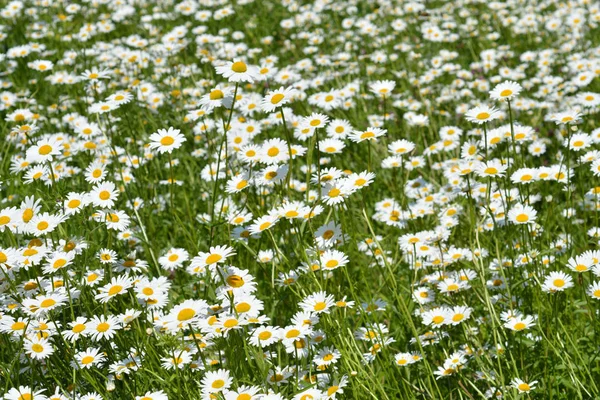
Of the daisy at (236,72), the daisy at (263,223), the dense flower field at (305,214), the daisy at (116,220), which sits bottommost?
the dense flower field at (305,214)

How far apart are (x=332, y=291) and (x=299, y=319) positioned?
0.40 meters

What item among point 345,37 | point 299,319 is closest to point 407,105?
point 345,37

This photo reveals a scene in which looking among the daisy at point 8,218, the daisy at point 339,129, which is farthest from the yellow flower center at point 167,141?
the daisy at point 339,129

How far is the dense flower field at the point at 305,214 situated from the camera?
2643 millimetres

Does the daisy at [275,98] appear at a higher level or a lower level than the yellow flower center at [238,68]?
lower

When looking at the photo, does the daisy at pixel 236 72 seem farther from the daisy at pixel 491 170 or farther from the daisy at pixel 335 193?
the daisy at pixel 491 170

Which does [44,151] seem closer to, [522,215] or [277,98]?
[277,98]

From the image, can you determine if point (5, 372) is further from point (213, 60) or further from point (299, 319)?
point (213, 60)

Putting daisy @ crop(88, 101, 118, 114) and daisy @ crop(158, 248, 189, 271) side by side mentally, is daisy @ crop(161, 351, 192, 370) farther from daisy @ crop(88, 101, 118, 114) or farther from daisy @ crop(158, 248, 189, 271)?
daisy @ crop(88, 101, 118, 114)

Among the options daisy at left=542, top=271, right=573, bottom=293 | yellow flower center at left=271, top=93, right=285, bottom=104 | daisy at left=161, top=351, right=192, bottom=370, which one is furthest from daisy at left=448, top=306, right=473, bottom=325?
yellow flower center at left=271, top=93, right=285, bottom=104

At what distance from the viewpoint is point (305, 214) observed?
279 centimetres

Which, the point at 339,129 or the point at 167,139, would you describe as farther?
the point at 339,129

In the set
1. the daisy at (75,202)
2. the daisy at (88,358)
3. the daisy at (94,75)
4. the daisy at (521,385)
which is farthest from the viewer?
the daisy at (94,75)

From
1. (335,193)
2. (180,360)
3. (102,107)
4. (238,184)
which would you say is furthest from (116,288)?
(102,107)
